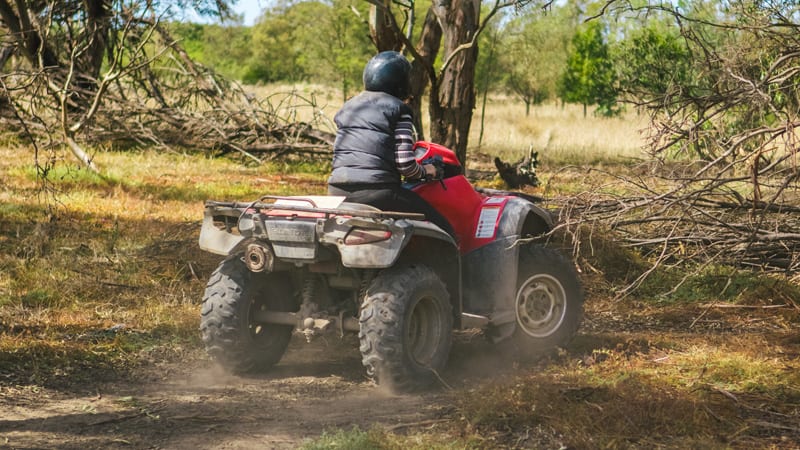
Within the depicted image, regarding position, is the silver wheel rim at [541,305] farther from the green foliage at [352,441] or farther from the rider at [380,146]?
the green foliage at [352,441]

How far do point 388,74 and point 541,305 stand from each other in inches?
73.4

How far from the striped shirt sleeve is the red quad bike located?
6.6 inches

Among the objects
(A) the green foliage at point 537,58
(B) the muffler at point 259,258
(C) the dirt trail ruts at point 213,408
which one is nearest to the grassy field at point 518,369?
(C) the dirt trail ruts at point 213,408

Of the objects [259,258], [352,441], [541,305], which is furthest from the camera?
[541,305]

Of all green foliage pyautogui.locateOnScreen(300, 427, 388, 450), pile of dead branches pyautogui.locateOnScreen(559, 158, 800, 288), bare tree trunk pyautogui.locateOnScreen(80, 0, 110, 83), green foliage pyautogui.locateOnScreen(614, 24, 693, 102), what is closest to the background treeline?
green foliage pyautogui.locateOnScreen(614, 24, 693, 102)

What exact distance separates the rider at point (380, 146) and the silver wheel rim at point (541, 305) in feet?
3.17

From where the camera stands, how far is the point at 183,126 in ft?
58.4

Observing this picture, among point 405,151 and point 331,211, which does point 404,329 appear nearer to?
point 331,211

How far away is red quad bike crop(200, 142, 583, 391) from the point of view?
17.4ft

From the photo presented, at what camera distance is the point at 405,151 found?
225 inches

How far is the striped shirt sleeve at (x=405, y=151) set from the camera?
572 cm

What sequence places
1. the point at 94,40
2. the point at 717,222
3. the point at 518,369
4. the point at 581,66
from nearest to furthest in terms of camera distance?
the point at 518,369, the point at 717,222, the point at 94,40, the point at 581,66

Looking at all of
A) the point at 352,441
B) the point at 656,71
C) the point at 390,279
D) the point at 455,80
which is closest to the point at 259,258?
the point at 390,279

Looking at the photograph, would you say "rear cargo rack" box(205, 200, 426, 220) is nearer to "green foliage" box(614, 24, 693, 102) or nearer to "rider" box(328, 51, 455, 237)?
"rider" box(328, 51, 455, 237)
